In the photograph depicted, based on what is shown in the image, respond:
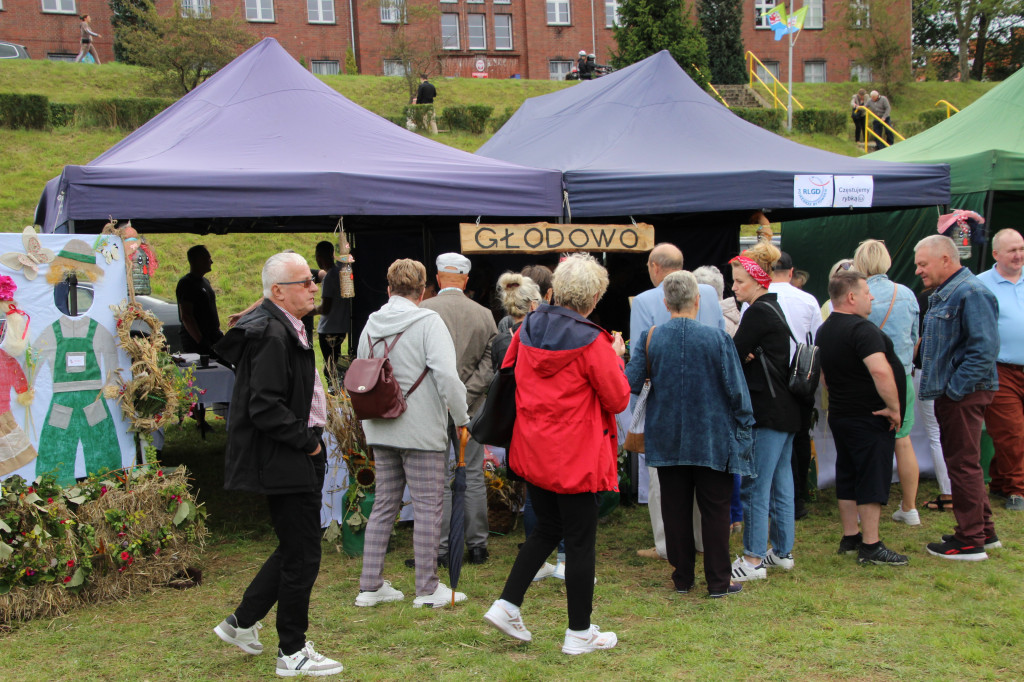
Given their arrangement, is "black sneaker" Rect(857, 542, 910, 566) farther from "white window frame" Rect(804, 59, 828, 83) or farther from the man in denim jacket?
"white window frame" Rect(804, 59, 828, 83)

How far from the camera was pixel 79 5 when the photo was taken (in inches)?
1142

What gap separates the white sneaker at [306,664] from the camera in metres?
3.19

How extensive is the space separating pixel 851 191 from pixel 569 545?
424cm

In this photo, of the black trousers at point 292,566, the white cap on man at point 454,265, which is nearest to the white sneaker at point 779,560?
the white cap on man at point 454,265

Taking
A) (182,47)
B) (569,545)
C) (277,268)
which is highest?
(182,47)

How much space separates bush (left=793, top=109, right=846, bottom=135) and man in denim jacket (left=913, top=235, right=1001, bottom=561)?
68.3ft

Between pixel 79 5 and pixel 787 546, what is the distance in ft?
108

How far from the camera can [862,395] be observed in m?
4.20

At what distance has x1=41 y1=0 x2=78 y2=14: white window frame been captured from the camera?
28.7 m

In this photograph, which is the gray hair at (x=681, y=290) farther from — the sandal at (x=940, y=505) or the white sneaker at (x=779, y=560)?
the sandal at (x=940, y=505)

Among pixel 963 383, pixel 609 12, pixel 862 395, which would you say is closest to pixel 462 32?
pixel 609 12

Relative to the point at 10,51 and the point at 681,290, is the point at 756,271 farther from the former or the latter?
the point at 10,51

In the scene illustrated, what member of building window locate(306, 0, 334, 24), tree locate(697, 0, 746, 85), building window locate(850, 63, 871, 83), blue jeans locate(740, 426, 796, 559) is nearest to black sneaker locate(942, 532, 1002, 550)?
blue jeans locate(740, 426, 796, 559)

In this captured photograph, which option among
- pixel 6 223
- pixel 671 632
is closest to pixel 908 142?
pixel 671 632
